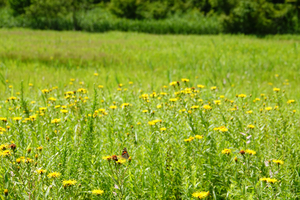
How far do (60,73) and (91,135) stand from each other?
4.13m

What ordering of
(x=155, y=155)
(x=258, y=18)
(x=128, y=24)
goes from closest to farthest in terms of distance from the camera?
(x=155, y=155)
(x=258, y=18)
(x=128, y=24)

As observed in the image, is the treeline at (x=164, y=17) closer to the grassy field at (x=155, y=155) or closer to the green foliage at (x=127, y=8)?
the green foliage at (x=127, y=8)

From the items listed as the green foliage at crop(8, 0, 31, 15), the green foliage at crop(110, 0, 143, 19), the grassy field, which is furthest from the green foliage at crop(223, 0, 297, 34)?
the green foliage at crop(8, 0, 31, 15)

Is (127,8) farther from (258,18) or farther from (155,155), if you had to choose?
(155,155)

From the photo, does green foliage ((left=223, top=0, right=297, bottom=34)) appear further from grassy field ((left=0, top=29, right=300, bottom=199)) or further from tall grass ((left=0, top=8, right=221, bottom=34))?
grassy field ((left=0, top=29, right=300, bottom=199))

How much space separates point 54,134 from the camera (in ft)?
7.13

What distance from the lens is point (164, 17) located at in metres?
26.3

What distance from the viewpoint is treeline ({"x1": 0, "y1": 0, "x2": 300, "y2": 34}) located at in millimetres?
20703

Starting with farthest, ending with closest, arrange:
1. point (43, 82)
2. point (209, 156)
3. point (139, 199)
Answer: point (43, 82) → point (209, 156) → point (139, 199)

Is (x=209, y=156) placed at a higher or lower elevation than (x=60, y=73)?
higher

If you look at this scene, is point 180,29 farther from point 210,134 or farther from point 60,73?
point 210,134

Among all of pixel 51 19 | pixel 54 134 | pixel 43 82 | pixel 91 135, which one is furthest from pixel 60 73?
pixel 51 19

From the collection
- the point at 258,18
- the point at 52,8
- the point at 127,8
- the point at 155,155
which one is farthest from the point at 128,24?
the point at 155,155

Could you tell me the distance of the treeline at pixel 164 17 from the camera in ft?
67.9
